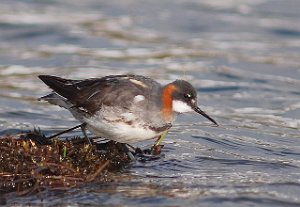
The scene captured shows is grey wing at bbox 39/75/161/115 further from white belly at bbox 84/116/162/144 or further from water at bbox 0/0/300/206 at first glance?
water at bbox 0/0/300/206

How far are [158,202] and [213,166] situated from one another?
6.92 ft

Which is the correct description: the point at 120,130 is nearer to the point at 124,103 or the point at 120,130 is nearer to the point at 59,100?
the point at 124,103

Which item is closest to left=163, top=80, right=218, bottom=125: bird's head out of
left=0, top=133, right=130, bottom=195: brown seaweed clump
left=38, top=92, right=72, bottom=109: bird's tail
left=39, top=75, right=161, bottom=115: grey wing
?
left=39, top=75, right=161, bottom=115: grey wing

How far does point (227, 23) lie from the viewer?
24031mm

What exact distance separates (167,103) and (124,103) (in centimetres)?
69

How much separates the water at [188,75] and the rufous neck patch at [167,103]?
84cm

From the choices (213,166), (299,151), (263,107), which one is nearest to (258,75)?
(263,107)

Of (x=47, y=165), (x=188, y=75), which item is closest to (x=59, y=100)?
(x=47, y=165)

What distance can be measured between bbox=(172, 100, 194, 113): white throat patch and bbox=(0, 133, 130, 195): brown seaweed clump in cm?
124

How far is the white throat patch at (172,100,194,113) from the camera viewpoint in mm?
11734

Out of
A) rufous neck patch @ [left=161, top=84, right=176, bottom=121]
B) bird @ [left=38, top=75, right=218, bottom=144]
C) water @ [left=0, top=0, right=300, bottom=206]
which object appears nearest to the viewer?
water @ [left=0, top=0, right=300, bottom=206]

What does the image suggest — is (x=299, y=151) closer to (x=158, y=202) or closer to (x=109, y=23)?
(x=158, y=202)

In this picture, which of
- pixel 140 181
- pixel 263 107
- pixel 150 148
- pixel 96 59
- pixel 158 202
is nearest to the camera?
pixel 158 202

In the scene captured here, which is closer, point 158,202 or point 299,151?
point 158,202
